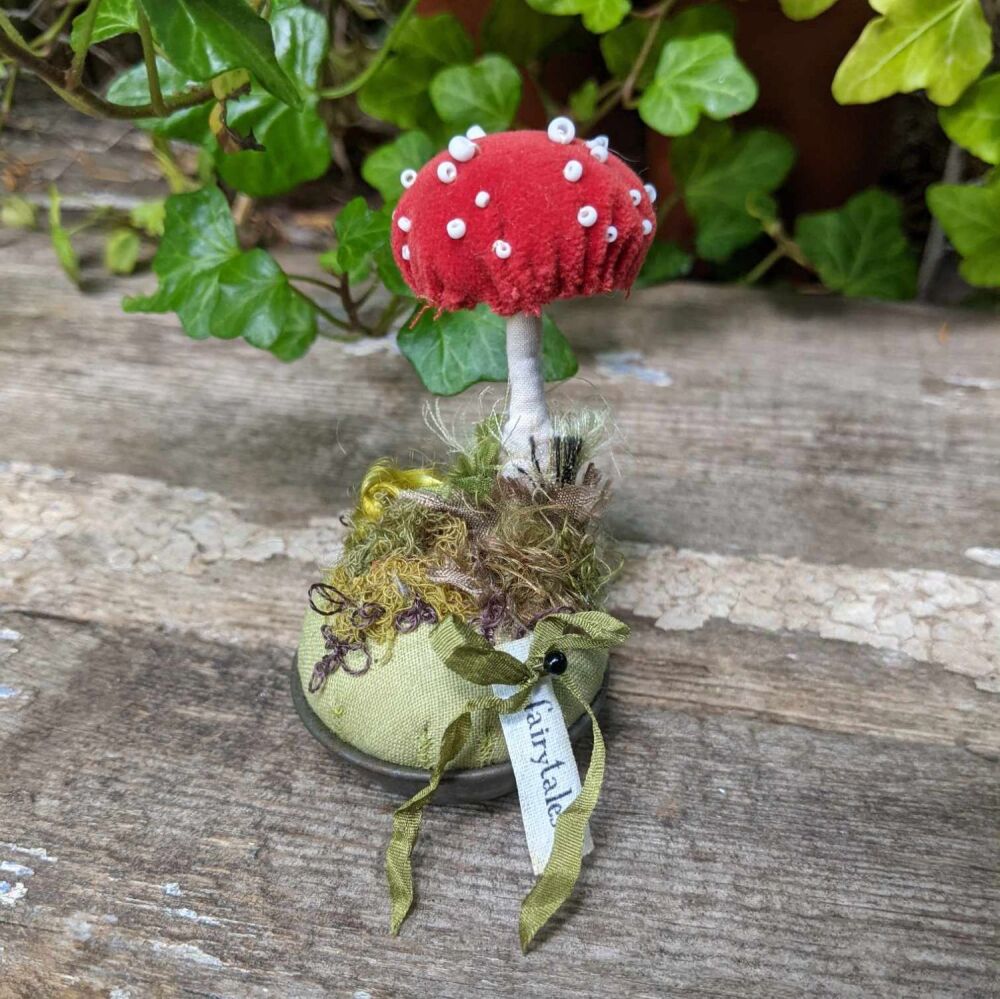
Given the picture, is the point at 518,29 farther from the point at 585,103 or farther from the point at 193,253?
the point at 193,253

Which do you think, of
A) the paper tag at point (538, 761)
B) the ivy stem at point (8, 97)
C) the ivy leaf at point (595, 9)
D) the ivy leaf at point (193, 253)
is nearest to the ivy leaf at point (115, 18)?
the ivy leaf at point (193, 253)

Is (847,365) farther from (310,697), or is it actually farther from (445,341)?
(310,697)

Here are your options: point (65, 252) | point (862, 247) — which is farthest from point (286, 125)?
point (862, 247)

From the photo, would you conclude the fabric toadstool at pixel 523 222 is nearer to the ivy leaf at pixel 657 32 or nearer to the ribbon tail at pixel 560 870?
the ribbon tail at pixel 560 870

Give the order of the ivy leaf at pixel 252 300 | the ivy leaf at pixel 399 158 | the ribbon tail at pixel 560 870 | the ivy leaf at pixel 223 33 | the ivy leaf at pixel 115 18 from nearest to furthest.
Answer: the ivy leaf at pixel 223 33
the ribbon tail at pixel 560 870
the ivy leaf at pixel 115 18
the ivy leaf at pixel 252 300
the ivy leaf at pixel 399 158

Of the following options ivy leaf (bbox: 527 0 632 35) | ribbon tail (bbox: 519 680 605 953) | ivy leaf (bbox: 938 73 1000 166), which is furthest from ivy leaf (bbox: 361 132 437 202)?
ribbon tail (bbox: 519 680 605 953)

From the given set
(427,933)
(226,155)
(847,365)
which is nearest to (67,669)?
(427,933)
